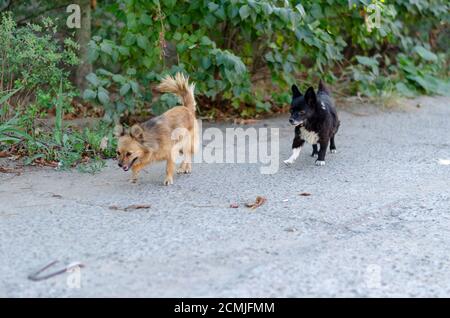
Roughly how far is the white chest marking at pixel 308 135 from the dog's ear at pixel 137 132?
1.84m

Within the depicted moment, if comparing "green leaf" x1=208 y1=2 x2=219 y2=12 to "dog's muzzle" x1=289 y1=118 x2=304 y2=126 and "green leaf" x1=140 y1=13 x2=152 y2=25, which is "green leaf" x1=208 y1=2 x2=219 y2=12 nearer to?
"green leaf" x1=140 y1=13 x2=152 y2=25

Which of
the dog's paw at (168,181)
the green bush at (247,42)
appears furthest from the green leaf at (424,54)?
the dog's paw at (168,181)

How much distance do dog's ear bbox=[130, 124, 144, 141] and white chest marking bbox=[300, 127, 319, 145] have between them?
1844mm

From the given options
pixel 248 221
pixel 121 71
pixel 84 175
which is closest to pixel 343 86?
pixel 121 71

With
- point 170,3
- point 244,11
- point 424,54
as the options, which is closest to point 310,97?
point 244,11

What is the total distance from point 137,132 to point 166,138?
352 mm

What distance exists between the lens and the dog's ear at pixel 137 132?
6449 mm

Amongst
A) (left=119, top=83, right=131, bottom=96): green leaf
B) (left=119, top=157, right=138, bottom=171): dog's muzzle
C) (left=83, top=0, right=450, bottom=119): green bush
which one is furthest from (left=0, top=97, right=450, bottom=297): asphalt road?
(left=83, top=0, right=450, bottom=119): green bush

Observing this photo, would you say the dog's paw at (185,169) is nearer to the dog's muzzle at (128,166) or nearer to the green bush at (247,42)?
the dog's muzzle at (128,166)

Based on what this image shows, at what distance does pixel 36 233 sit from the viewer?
512 centimetres

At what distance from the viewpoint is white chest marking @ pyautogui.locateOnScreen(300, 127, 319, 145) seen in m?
7.48

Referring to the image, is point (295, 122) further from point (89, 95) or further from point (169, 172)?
point (89, 95)

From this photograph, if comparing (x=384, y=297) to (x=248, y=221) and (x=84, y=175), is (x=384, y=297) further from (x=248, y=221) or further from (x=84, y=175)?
(x=84, y=175)

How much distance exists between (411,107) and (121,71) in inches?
169
